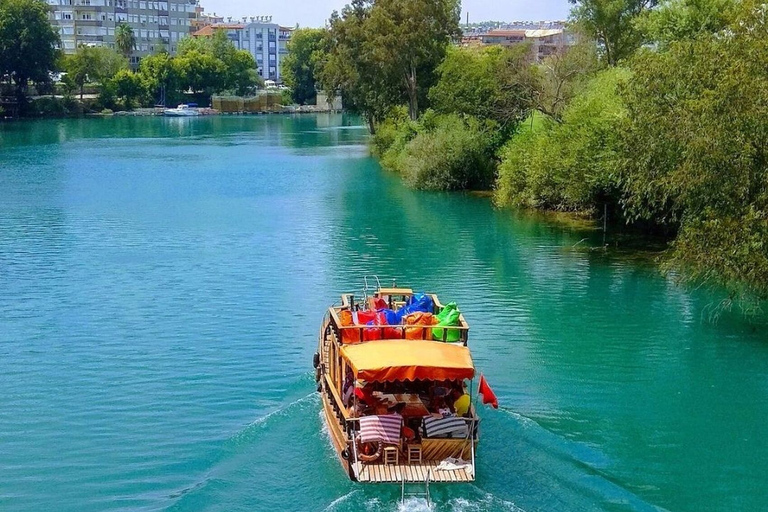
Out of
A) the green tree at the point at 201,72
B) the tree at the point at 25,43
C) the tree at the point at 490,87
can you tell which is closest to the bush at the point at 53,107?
the tree at the point at 25,43

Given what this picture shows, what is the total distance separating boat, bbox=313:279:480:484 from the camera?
17.9 m

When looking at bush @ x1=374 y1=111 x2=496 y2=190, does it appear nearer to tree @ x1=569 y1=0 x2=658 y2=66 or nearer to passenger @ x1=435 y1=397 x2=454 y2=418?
tree @ x1=569 y1=0 x2=658 y2=66

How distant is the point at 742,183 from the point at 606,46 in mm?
37928

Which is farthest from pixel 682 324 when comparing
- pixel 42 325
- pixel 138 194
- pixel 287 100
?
pixel 287 100

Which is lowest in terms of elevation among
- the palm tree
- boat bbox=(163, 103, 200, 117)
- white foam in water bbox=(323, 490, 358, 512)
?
white foam in water bbox=(323, 490, 358, 512)

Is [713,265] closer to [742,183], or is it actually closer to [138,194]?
[742,183]

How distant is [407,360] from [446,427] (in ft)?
4.99

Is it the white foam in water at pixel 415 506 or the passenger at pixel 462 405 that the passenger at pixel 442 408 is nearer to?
the passenger at pixel 462 405

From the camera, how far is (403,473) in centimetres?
1772

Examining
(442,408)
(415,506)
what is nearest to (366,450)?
(415,506)

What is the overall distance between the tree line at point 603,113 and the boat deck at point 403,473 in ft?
42.6

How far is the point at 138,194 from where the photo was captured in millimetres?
61625

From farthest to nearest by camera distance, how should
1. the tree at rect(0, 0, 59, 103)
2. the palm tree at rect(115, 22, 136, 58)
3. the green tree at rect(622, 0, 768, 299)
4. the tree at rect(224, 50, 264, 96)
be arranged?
1. the palm tree at rect(115, 22, 136, 58)
2. the tree at rect(224, 50, 264, 96)
3. the tree at rect(0, 0, 59, 103)
4. the green tree at rect(622, 0, 768, 299)

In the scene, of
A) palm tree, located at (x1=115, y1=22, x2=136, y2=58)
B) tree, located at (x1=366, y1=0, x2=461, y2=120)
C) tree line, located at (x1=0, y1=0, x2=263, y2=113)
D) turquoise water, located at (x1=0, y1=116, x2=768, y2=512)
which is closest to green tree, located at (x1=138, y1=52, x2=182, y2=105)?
tree line, located at (x1=0, y1=0, x2=263, y2=113)
